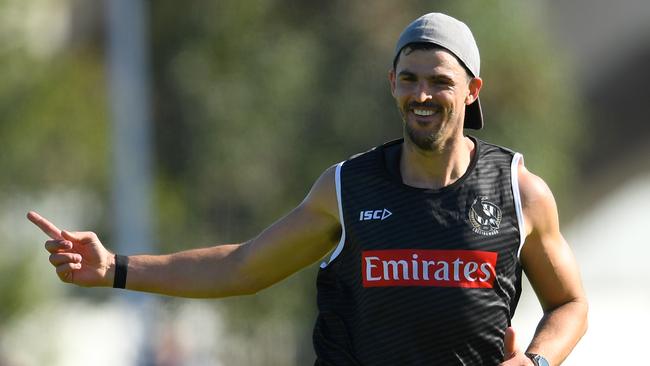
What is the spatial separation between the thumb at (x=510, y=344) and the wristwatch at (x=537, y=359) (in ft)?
0.63

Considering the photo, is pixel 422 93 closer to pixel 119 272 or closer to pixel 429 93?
pixel 429 93

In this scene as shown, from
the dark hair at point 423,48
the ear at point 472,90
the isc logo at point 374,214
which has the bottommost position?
the isc logo at point 374,214

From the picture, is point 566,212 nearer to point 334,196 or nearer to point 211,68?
point 211,68

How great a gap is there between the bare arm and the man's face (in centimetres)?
39

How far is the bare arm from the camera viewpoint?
6.32 m

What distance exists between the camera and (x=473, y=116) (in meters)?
6.61

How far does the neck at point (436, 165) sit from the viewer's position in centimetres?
642

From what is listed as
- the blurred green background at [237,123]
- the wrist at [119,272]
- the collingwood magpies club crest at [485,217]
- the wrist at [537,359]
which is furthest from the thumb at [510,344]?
the blurred green background at [237,123]

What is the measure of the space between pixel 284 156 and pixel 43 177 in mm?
3591

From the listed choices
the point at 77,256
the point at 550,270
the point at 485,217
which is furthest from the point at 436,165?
the point at 77,256

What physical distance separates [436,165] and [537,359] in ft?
2.90

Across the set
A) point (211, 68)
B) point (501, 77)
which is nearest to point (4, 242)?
point (211, 68)

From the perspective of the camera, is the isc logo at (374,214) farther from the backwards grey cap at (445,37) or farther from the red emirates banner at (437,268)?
the backwards grey cap at (445,37)

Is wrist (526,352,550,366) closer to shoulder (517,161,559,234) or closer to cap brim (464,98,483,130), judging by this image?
shoulder (517,161,559,234)
